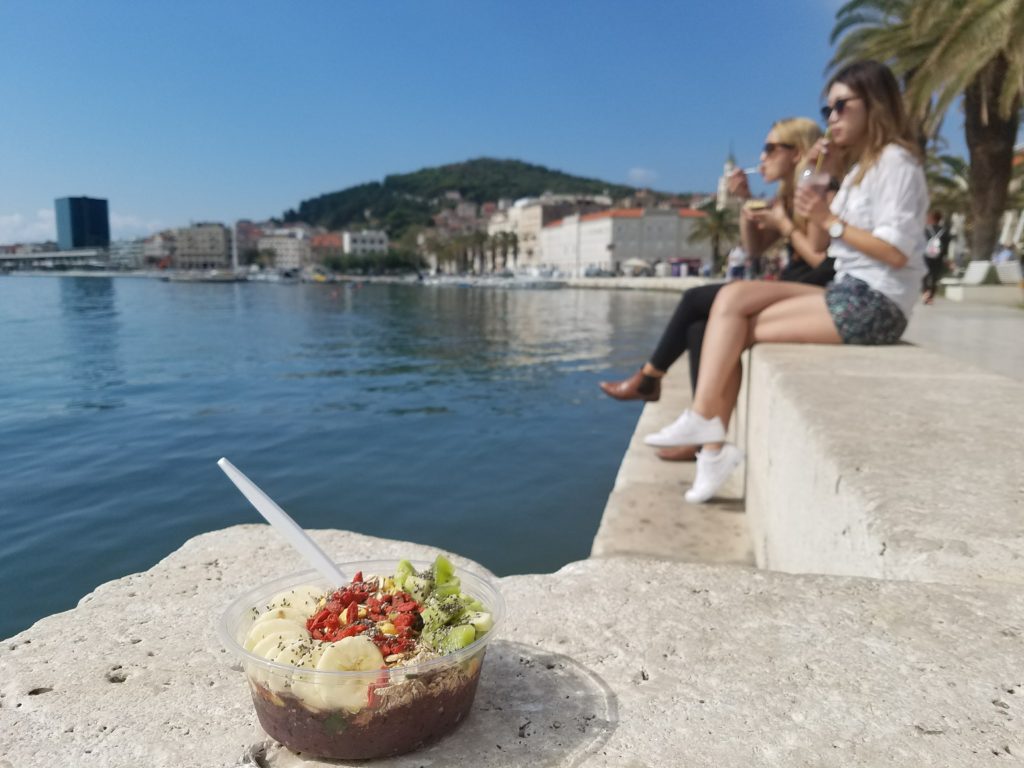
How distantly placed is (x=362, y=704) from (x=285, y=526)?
0.37 meters

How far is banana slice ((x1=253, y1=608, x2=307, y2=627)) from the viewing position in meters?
1.12

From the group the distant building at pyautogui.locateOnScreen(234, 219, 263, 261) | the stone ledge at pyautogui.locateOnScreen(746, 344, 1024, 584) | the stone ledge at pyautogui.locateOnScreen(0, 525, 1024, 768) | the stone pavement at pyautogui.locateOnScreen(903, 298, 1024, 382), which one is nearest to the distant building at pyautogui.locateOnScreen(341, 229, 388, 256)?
the distant building at pyautogui.locateOnScreen(234, 219, 263, 261)

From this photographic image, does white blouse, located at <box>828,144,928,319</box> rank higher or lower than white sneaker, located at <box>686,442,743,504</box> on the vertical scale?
higher

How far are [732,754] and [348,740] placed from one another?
1.65ft

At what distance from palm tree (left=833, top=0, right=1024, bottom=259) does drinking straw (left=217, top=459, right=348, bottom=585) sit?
13.1 m

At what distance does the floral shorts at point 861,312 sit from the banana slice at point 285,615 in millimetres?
3072

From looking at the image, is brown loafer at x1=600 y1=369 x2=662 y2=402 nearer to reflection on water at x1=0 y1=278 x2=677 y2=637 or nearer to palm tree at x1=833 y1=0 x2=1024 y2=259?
reflection on water at x1=0 y1=278 x2=677 y2=637

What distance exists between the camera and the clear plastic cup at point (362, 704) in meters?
0.97

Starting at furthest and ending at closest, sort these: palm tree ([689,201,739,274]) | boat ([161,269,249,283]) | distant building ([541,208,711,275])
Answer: boat ([161,269,249,283]), distant building ([541,208,711,275]), palm tree ([689,201,739,274])

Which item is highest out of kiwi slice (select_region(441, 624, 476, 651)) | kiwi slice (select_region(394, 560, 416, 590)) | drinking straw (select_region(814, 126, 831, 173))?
drinking straw (select_region(814, 126, 831, 173))

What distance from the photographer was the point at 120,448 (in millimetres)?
6312

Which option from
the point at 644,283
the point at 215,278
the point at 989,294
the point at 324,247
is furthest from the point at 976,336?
the point at 324,247

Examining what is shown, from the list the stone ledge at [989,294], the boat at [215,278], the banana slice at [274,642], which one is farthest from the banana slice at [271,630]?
the boat at [215,278]

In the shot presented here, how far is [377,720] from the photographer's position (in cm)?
97
